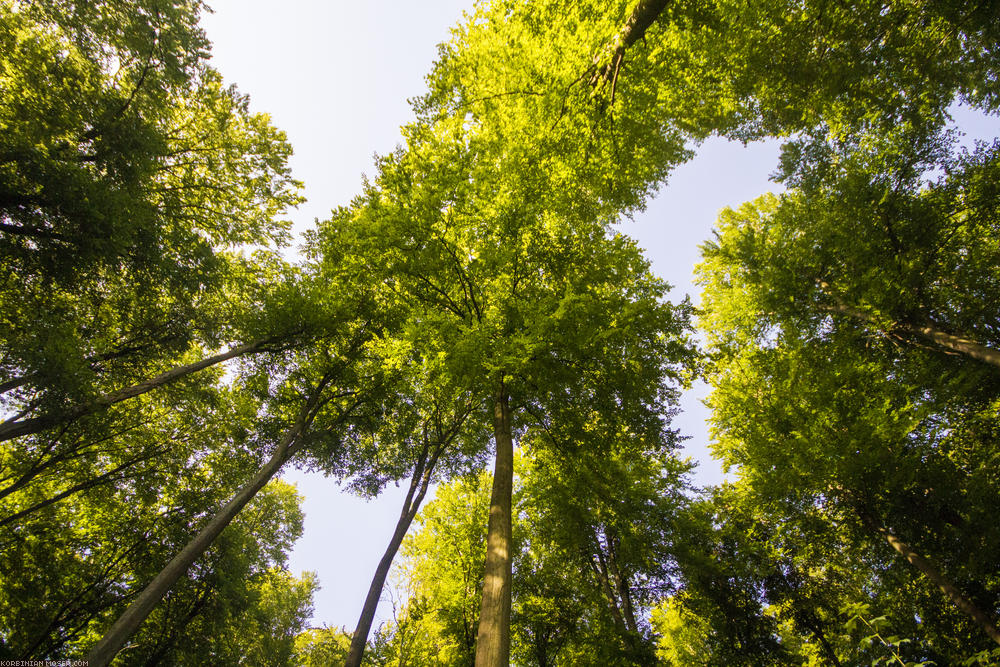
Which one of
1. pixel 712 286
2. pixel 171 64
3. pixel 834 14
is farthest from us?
pixel 712 286

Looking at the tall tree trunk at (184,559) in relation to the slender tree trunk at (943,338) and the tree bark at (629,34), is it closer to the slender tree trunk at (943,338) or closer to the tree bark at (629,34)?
the tree bark at (629,34)

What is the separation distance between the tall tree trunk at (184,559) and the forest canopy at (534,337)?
0.08 meters

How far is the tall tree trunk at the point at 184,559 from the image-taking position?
7.37m

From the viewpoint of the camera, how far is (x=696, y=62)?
31.2 ft

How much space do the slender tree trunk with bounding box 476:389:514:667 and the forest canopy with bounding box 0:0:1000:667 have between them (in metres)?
0.05

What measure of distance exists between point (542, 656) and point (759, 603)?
647 cm

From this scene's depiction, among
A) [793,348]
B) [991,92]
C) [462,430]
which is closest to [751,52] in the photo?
[991,92]

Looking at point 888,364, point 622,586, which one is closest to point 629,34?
point 888,364

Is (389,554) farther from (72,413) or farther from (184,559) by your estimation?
(72,413)

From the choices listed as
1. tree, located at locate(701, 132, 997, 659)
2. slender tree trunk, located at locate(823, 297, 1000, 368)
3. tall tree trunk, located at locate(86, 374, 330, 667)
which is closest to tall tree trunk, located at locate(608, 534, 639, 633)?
tree, located at locate(701, 132, 997, 659)

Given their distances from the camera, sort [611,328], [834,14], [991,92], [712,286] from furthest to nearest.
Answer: [712,286], [991,92], [834,14], [611,328]

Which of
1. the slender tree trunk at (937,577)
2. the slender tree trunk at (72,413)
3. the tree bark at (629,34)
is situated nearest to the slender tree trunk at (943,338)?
the slender tree trunk at (937,577)

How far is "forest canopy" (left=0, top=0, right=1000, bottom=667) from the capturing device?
26.9 feet

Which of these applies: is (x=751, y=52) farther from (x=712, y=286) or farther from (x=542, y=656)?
(x=542, y=656)
